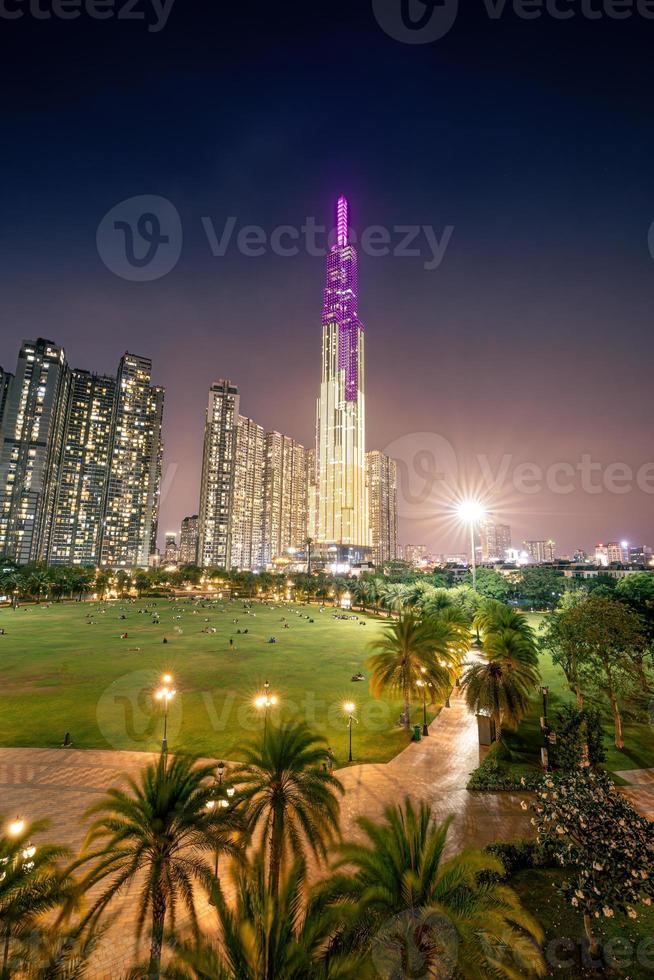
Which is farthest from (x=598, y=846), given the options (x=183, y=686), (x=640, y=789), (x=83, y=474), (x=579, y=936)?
(x=83, y=474)

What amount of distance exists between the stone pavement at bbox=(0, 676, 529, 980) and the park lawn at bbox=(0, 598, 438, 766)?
1.59 meters

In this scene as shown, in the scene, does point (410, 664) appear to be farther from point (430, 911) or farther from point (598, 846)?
point (430, 911)

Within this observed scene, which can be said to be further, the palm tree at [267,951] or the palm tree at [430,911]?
the palm tree at [430,911]

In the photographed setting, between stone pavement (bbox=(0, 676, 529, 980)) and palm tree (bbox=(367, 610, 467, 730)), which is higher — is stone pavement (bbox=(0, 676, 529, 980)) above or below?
below

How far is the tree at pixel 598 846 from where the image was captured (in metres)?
9.78

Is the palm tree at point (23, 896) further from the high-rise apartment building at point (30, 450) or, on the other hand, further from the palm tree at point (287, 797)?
the high-rise apartment building at point (30, 450)

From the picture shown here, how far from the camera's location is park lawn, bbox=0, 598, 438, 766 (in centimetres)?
2523

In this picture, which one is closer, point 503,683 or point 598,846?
point 598,846

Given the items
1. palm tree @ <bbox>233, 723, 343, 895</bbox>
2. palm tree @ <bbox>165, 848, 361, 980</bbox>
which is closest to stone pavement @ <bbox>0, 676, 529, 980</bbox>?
palm tree @ <bbox>233, 723, 343, 895</bbox>

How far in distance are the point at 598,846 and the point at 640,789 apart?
13.2m

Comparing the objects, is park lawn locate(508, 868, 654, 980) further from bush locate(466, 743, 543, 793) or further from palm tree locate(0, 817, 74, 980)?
palm tree locate(0, 817, 74, 980)

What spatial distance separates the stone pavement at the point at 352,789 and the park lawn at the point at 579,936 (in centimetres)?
257

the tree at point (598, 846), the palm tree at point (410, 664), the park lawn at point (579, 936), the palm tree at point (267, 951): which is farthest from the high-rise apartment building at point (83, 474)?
the tree at point (598, 846)

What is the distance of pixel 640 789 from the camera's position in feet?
64.2
